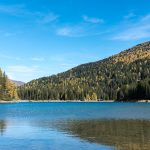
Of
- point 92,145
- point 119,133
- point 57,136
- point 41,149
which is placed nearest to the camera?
point 41,149

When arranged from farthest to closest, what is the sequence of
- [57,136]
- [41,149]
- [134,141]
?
[57,136] → [134,141] → [41,149]

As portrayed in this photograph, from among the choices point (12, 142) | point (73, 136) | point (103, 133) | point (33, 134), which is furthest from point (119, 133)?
point (12, 142)

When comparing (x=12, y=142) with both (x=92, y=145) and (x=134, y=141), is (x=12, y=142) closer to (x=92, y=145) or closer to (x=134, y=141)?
(x=92, y=145)

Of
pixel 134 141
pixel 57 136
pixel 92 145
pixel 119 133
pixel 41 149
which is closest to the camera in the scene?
pixel 41 149

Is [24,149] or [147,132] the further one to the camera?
[147,132]

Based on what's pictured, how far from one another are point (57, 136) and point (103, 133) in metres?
8.10

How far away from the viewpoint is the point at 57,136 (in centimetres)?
5725

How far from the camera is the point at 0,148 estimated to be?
149ft

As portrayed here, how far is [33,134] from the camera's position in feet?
197

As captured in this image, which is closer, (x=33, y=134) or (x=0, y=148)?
(x=0, y=148)

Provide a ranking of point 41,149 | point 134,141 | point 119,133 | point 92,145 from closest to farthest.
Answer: point 41,149, point 92,145, point 134,141, point 119,133

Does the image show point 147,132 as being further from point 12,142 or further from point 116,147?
point 12,142

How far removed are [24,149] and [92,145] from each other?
8209mm

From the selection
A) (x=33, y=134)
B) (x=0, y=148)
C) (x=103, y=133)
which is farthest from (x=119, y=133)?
(x=0, y=148)
